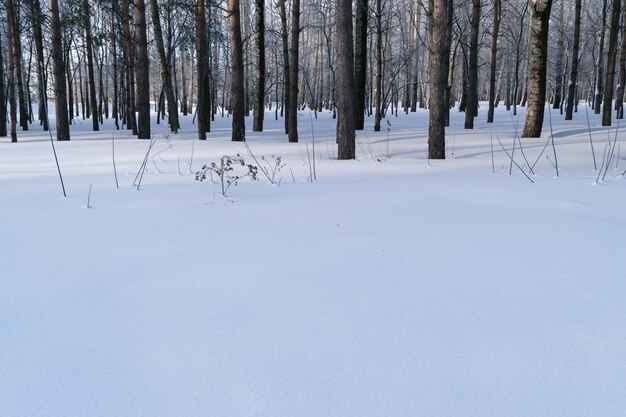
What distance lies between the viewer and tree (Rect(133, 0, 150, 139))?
12.1 m

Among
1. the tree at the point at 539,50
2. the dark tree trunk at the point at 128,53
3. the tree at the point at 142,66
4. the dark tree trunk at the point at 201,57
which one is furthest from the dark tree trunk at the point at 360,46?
the dark tree trunk at the point at 128,53

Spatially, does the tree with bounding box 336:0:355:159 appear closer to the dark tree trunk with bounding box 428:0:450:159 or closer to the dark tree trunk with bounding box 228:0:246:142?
the dark tree trunk with bounding box 428:0:450:159

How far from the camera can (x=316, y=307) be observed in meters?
1.88

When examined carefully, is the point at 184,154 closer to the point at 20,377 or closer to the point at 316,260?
the point at 316,260

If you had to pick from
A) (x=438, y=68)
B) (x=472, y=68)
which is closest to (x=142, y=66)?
(x=438, y=68)

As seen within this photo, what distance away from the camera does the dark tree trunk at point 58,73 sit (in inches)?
505

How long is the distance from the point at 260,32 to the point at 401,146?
21.9ft

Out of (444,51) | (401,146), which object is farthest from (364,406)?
(401,146)

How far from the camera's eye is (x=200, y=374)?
1.42 metres

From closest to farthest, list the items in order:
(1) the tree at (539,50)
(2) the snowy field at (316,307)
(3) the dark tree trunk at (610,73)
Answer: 1. (2) the snowy field at (316,307)
2. (1) the tree at (539,50)
3. (3) the dark tree trunk at (610,73)

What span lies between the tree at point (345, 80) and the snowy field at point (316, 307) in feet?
12.4

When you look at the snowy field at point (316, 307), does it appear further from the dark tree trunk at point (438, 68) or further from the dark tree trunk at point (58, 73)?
the dark tree trunk at point (58, 73)

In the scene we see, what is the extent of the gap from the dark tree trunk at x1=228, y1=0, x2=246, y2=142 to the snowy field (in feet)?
26.4

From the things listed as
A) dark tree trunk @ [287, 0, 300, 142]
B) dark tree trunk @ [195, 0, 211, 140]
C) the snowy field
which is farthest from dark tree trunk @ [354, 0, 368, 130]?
the snowy field
